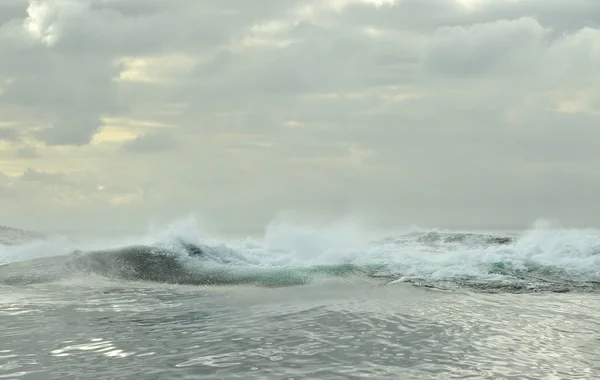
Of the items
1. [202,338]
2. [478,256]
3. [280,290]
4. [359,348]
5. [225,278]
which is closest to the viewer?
[359,348]

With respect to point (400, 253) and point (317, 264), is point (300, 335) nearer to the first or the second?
point (317, 264)

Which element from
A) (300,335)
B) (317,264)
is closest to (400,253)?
(317,264)

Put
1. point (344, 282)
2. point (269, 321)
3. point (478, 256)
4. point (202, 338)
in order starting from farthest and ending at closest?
point (478, 256) < point (344, 282) < point (269, 321) < point (202, 338)

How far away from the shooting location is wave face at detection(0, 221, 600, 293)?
74.2 feet

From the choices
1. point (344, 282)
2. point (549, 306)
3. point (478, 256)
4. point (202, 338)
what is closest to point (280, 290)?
point (344, 282)

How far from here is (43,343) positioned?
11.3 metres

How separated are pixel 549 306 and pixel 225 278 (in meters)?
13.9

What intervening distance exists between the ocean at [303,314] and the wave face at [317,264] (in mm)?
134

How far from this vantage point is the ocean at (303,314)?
31.3 ft

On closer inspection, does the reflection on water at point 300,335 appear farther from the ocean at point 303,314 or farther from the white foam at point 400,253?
the white foam at point 400,253

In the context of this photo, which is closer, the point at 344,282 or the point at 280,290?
the point at 280,290

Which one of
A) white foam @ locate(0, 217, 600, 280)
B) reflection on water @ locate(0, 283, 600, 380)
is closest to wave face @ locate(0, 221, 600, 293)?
white foam @ locate(0, 217, 600, 280)

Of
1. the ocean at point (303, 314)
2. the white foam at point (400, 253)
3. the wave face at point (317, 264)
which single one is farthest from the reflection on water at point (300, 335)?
the white foam at point (400, 253)

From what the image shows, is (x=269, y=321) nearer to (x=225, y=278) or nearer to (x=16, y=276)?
(x=225, y=278)
